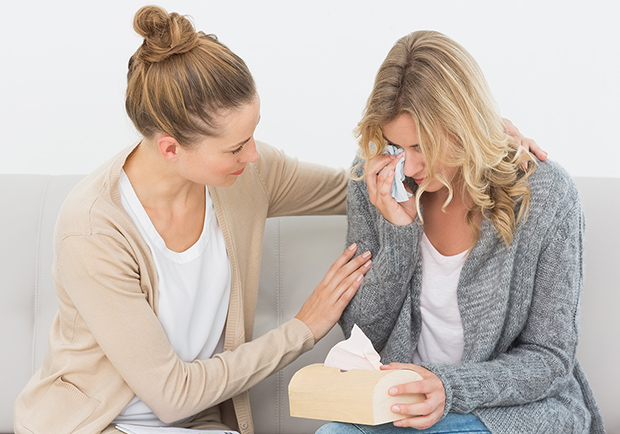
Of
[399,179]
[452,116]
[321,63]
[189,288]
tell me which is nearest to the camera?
[452,116]

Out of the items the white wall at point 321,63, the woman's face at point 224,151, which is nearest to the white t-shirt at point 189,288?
the woman's face at point 224,151

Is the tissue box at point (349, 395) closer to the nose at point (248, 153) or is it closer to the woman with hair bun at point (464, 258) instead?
the woman with hair bun at point (464, 258)

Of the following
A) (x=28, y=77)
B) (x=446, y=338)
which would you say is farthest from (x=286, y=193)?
(x=28, y=77)

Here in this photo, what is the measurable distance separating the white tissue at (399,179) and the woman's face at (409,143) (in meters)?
0.01

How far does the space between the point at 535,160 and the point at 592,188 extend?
46 cm

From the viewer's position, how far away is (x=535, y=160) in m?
1.62

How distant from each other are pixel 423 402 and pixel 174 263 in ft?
2.20

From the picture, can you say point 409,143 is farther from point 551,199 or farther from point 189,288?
point 189,288

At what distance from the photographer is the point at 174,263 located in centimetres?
171

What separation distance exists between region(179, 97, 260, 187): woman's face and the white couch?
481mm

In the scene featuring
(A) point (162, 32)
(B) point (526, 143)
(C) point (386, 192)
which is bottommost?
(C) point (386, 192)

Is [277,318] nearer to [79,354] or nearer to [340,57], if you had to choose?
[79,354]

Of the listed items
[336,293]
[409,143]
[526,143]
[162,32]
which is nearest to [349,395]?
[336,293]

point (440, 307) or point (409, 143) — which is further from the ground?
point (409, 143)
